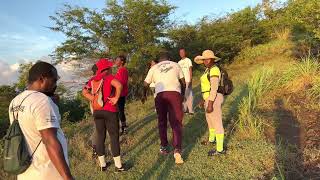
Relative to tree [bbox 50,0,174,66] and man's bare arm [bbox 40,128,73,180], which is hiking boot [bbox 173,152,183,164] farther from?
tree [bbox 50,0,174,66]

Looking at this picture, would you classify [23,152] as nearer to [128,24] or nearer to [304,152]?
[304,152]

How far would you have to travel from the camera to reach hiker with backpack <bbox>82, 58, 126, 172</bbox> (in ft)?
22.6

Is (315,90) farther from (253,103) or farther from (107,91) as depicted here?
(107,91)

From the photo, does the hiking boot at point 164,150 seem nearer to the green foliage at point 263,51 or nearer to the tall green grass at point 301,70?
the tall green grass at point 301,70

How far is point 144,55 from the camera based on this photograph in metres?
19.5

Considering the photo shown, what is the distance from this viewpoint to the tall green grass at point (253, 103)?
8.26 meters

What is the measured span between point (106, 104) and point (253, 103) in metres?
4.74

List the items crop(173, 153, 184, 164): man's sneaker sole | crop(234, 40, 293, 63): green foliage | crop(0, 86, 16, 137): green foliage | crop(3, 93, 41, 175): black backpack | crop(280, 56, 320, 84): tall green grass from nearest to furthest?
crop(3, 93, 41, 175): black backpack → crop(173, 153, 184, 164): man's sneaker sole → crop(280, 56, 320, 84): tall green grass → crop(0, 86, 16, 137): green foliage → crop(234, 40, 293, 63): green foliage

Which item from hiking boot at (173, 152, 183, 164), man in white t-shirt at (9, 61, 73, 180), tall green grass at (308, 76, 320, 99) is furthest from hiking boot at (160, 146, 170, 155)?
man in white t-shirt at (9, 61, 73, 180)

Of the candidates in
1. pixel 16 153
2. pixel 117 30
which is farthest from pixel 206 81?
pixel 117 30

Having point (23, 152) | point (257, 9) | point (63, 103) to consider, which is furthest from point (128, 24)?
point (23, 152)

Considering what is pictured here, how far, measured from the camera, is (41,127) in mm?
3383

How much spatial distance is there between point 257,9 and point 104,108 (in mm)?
21534

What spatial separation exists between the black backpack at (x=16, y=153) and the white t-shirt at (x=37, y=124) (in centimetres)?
4
